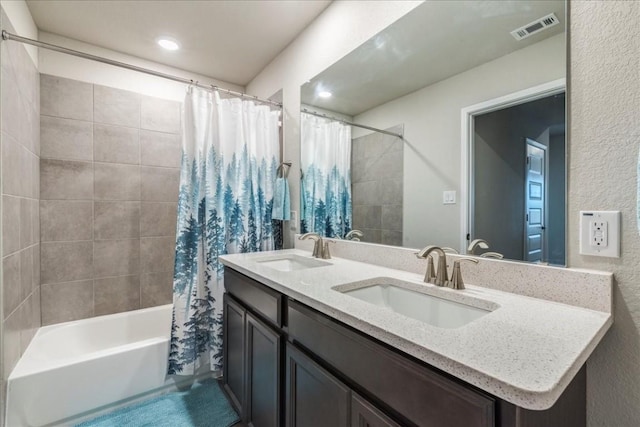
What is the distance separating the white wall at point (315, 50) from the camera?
1.50 m

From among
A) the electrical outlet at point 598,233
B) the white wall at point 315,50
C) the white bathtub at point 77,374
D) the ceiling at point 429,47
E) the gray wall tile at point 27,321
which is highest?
the white wall at point 315,50

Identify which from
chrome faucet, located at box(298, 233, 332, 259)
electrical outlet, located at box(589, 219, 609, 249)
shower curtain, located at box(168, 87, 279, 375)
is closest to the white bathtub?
shower curtain, located at box(168, 87, 279, 375)

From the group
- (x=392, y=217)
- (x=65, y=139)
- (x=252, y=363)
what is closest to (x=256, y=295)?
(x=252, y=363)

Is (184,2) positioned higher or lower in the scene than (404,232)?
higher

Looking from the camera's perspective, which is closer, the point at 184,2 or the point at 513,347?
the point at 513,347

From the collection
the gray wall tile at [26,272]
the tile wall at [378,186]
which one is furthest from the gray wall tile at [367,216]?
the gray wall tile at [26,272]

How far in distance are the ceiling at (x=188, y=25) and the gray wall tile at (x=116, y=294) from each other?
1841mm

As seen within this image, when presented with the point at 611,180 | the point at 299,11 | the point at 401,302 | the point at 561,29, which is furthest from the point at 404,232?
the point at 299,11

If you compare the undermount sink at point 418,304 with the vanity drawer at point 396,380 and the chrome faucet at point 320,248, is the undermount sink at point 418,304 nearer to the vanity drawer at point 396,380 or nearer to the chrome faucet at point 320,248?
the vanity drawer at point 396,380

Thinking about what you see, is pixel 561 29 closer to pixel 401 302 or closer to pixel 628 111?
pixel 628 111

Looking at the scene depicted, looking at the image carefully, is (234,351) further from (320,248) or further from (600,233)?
(600,233)

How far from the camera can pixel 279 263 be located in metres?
1.86

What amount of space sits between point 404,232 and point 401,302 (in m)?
0.36

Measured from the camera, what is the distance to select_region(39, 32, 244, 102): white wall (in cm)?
210
